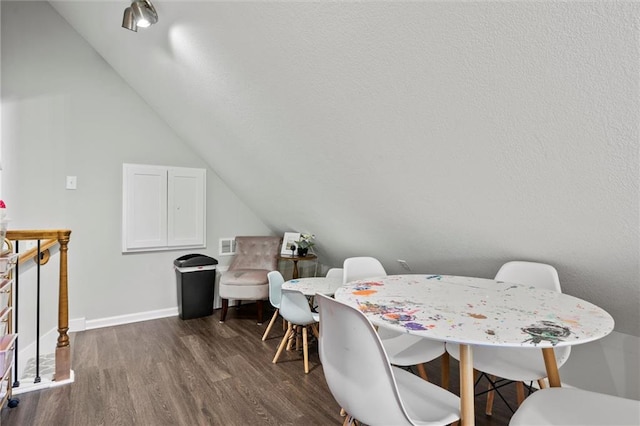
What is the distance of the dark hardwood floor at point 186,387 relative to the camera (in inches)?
74.3

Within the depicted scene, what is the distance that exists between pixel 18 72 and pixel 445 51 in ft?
12.0

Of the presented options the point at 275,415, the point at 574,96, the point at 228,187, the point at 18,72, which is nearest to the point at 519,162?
the point at 574,96

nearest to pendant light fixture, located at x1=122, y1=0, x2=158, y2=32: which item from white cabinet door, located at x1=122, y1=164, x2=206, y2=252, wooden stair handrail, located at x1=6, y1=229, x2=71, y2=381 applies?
wooden stair handrail, located at x1=6, y1=229, x2=71, y2=381

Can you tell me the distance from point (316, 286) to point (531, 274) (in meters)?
1.52

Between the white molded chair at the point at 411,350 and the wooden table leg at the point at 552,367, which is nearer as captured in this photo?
the wooden table leg at the point at 552,367

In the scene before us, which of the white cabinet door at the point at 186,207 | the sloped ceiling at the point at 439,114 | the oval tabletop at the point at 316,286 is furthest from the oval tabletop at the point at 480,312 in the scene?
the white cabinet door at the point at 186,207

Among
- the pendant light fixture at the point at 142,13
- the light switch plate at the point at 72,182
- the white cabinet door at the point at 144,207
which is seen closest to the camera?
the pendant light fixture at the point at 142,13

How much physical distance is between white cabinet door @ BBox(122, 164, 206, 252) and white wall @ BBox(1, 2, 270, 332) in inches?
4.2

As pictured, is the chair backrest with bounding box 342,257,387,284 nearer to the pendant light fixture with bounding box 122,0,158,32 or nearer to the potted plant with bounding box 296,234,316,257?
the potted plant with bounding box 296,234,316,257

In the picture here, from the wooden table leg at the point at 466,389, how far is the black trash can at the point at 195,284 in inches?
120

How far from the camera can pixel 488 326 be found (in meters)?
1.18

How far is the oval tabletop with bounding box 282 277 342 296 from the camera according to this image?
8.42 feet

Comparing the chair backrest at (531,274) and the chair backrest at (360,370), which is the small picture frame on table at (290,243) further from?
the chair backrest at (360,370)

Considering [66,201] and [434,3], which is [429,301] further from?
[66,201]
